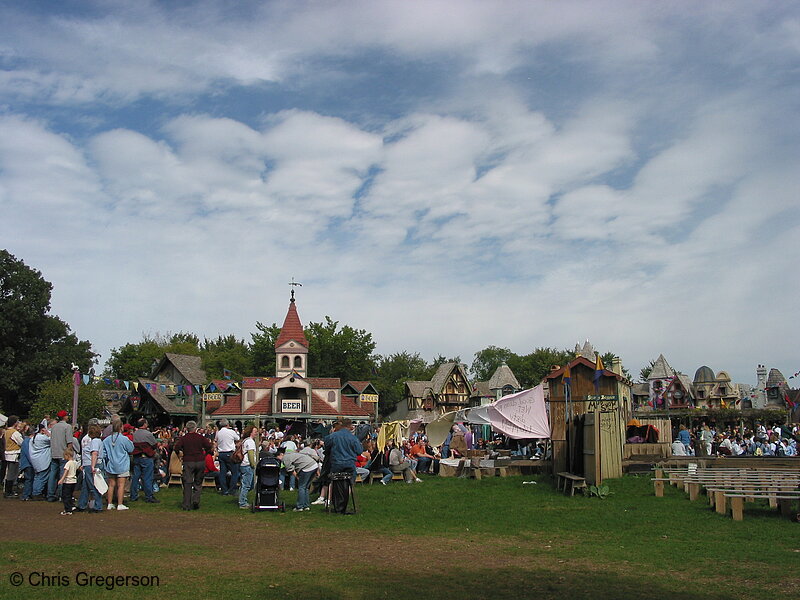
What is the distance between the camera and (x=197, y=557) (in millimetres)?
9492

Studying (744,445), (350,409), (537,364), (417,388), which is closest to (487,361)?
(537,364)

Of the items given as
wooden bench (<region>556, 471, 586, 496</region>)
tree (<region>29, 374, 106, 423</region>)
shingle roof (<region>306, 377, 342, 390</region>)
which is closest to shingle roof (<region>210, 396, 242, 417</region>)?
shingle roof (<region>306, 377, 342, 390</region>)

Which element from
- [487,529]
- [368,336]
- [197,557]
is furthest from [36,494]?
[368,336]

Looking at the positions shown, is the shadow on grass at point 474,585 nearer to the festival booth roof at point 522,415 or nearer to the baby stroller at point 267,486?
the baby stroller at point 267,486

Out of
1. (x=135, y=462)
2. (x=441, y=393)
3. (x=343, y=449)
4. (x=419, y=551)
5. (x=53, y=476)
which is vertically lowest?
(x=419, y=551)

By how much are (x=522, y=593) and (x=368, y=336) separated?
70894mm

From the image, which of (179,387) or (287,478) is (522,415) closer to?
(287,478)

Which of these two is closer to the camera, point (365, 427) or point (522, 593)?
point (522, 593)

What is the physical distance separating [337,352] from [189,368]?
15.3 metres

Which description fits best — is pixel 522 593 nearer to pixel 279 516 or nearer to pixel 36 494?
pixel 279 516

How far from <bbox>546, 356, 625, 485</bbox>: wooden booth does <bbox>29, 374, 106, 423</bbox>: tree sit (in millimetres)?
33182

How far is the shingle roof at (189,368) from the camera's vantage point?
2758 inches

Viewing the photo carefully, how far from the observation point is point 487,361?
130 metres

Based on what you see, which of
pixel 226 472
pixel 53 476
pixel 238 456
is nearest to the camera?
pixel 53 476
